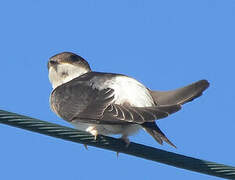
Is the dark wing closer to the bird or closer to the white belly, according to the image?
the bird

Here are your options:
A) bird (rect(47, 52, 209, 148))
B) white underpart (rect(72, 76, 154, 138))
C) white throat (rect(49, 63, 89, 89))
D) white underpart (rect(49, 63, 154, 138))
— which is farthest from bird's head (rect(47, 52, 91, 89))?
white underpart (rect(72, 76, 154, 138))

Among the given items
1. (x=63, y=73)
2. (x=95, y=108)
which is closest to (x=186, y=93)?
(x=95, y=108)

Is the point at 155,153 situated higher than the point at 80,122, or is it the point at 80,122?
the point at 80,122

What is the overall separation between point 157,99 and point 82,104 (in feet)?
2.84

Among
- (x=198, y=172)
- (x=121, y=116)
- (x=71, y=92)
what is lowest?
(x=198, y=172)

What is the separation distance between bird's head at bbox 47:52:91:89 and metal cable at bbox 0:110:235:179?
9.51 feet

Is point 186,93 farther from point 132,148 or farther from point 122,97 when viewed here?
point 132,148

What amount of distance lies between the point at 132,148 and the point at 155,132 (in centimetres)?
37

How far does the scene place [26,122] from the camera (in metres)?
3.51

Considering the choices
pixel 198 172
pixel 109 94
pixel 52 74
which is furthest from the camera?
pixel 52 74

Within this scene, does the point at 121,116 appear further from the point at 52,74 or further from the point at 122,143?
the point at 52,74

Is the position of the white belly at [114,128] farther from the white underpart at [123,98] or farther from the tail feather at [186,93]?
the tail feather at [186,93]

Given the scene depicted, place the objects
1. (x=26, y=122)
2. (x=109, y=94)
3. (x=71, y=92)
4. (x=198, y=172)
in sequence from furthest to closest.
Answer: (x=71, y=92), (x=109, y=94), (x=198, y=172), (x=26, y=122)

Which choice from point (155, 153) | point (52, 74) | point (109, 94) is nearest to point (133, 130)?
point (109, 94)
